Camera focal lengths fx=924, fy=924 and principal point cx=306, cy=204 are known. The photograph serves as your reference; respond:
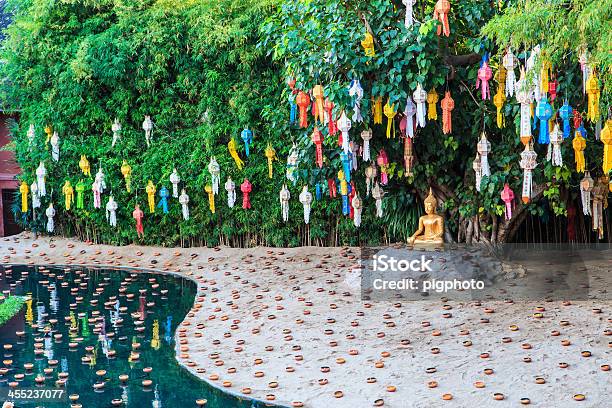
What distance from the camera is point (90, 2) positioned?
11.8 metres

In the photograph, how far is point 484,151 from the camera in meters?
8.45

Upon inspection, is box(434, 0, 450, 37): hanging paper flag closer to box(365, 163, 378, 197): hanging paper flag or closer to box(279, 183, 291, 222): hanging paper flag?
box(365, 163, 378, 197): hanging paper flag

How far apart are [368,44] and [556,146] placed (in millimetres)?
1820

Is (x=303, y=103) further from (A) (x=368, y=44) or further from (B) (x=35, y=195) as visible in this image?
(B) (x=35, y=195)

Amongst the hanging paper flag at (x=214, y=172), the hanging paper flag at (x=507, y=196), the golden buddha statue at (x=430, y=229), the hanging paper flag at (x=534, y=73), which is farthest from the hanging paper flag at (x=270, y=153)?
the hanging paper flag at (x=534, y=73)

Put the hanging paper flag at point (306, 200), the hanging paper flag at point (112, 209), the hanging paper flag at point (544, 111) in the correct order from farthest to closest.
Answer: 1. the hanging paper flag at point (112, 209)
2. the hanging paper flag at point (306, 200)
3. the hanging paper flag at point (544, 111)

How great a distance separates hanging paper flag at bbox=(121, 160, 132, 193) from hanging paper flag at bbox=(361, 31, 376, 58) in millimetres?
4701

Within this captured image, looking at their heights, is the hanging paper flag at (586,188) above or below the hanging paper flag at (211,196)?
Result: below

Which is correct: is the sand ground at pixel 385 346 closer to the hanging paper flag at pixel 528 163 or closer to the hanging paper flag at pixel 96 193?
the hanging paper flag at pixel 528 163

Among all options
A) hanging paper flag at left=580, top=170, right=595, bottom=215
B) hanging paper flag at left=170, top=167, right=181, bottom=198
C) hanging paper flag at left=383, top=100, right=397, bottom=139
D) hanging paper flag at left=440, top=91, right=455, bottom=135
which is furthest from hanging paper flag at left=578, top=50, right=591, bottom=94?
hanging paper flag at left=170, top=167, right=181, bottom=198

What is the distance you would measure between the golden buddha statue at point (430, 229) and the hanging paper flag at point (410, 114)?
0.83m

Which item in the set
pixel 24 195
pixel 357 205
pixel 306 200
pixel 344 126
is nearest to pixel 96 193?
pixel 24 195

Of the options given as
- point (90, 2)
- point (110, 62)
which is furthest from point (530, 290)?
point (90, 2)

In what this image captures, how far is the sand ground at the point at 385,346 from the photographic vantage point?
5648mm
